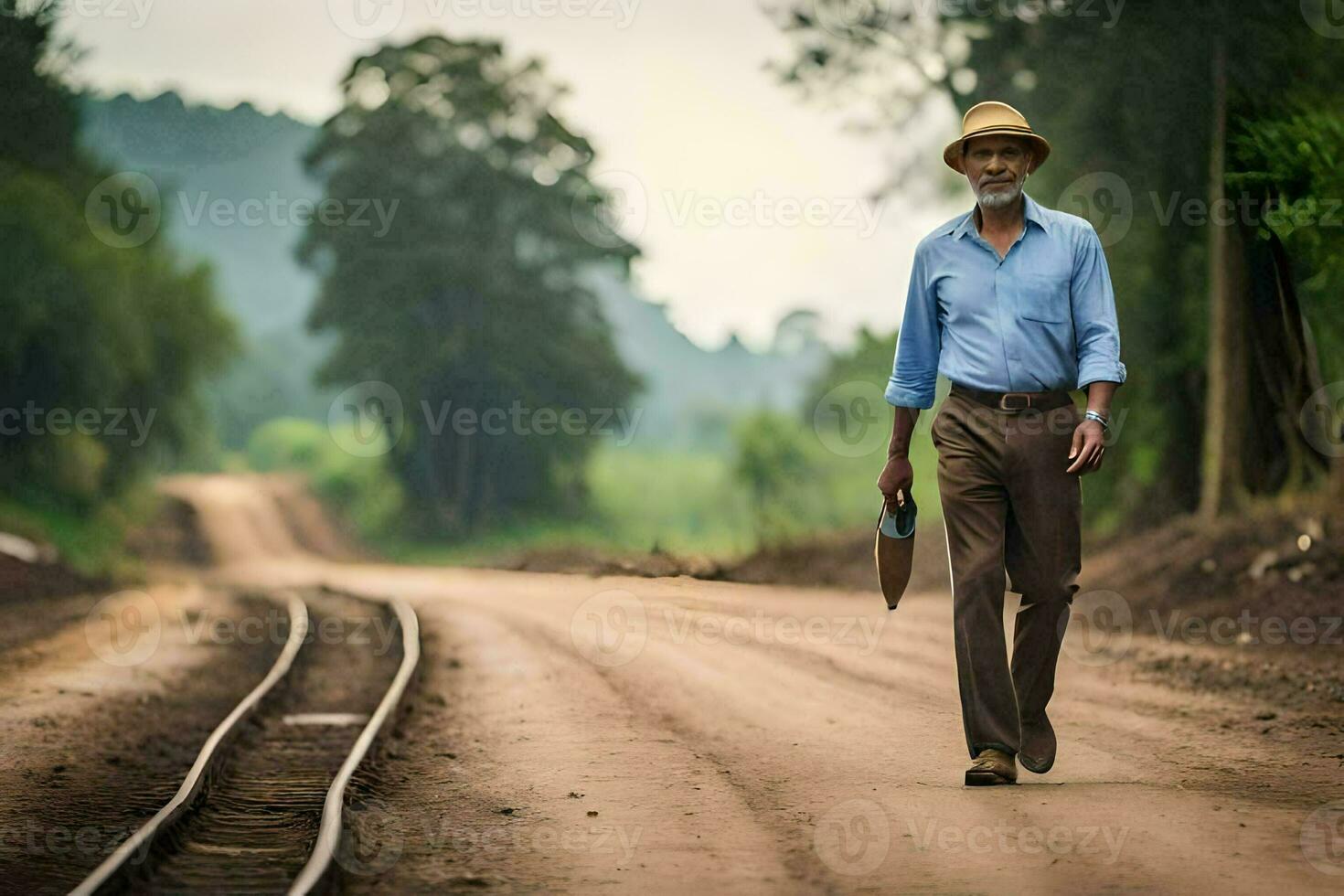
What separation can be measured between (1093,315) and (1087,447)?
0.59m

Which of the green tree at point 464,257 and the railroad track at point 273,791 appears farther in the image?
the green tree at point 464,257

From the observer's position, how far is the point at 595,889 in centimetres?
520

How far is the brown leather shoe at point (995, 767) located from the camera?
20.9 feet

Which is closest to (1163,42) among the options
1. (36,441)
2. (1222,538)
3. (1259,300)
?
(1259,300)

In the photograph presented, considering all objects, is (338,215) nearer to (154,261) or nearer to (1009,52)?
(154,261)

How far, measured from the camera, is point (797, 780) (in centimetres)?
724

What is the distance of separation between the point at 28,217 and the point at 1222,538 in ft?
88.2
